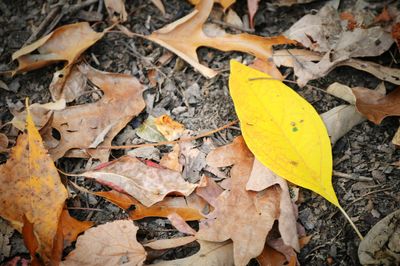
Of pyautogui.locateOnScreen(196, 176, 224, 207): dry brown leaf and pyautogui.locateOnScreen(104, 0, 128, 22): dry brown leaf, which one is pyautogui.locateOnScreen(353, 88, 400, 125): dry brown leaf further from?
pyautogui.locateOnScreen(104, 0, 128, 22): dry brown leaf

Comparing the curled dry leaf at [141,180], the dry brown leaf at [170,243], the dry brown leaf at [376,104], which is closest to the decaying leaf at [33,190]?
the curled dry leaf at [141,180]

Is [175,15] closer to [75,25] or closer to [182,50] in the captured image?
[182,50]

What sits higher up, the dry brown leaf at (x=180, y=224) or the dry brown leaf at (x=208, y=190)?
the dry brown leaf at (x=208, y=190)

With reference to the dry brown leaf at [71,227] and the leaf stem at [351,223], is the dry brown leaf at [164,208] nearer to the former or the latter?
the dry brown leaf at [71,227]

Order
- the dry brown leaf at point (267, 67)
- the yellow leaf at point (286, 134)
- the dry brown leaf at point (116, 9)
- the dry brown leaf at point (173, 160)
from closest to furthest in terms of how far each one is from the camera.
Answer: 1. the yellow leaf at point (286, 134)
2. the dry brown leaf at point (173, 160)
3. the dry brown leaf at point (267, 67)
4. the dry brown leaf at point (116, 9)

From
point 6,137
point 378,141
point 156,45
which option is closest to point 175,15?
point 156,45

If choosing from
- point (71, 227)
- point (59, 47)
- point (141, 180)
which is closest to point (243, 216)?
point (141, 180)
